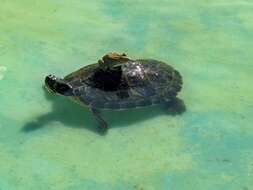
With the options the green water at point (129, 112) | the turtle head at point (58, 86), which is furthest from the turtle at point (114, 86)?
the green water at point (129, 112)

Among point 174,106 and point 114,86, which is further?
point 174,106

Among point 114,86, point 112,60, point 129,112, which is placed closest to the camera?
point 112,60

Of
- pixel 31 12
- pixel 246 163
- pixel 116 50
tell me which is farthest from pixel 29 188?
pixel 31 12

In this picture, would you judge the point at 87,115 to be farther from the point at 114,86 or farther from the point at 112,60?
the point at 112,60

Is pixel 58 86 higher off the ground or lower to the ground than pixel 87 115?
higher

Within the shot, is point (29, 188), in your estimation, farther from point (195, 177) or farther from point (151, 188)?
point (195, 177)

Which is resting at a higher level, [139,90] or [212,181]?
[139,90]

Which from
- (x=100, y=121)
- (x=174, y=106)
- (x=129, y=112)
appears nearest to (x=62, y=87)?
(x=100, y=121)
